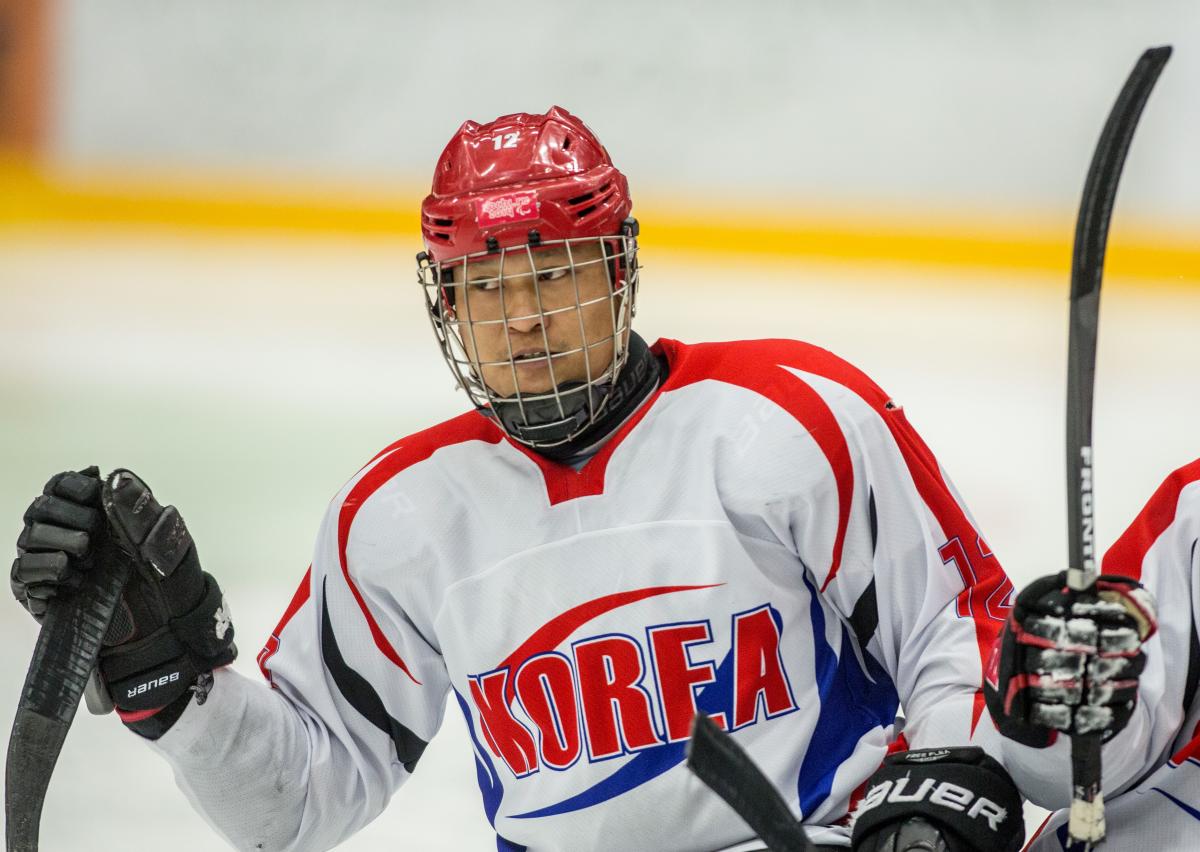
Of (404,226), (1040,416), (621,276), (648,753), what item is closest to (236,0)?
(404,226)

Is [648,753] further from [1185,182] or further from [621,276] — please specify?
[1185,182]

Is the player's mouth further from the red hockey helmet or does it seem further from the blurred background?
the blurred background

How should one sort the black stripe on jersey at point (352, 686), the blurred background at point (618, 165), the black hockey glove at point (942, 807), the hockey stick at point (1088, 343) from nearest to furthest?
the hockey stick at point (1088, 343) → the black hockey glove at point (942, 807) → the black stripe on jersey at point (352, 686) → the blurred background at point (618, 165)

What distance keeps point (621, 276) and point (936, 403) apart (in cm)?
229

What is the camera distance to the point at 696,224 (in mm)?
5270

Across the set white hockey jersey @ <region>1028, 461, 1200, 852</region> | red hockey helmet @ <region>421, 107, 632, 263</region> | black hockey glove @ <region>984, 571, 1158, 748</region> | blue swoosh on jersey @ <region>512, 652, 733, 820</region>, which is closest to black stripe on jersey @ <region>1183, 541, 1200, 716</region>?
white hockey jersey @ <region>1028, 461, 1200, 852</region>

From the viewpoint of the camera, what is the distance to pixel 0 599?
3.37 metres

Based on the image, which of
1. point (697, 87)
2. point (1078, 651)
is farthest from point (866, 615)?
point (697, 87)

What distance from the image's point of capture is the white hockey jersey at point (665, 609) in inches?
75.5

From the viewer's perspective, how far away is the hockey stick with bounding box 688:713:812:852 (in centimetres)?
154

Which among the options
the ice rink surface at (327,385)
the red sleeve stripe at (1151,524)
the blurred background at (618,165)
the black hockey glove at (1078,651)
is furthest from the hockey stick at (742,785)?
the blurred background at (618,165)

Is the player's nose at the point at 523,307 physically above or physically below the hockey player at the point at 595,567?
above

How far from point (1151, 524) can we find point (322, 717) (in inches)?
41.1

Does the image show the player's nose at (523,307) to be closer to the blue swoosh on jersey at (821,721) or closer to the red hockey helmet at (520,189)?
the red hockey helmet at (520,189)
